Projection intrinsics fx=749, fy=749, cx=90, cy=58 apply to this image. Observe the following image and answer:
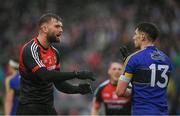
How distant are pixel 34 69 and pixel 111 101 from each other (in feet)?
9.95

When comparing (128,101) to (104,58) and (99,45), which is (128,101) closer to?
(104,58)

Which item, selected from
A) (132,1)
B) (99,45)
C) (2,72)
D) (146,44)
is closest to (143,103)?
(146,44)

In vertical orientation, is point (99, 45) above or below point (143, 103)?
above

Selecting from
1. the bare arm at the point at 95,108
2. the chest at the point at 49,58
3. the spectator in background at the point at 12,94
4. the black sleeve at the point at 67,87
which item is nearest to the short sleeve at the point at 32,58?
the chest at the point at 49,58

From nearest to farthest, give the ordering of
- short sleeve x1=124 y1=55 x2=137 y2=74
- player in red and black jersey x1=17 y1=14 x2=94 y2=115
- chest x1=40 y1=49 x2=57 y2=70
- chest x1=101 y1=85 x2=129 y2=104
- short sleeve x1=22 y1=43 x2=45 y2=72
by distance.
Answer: short sleeve x1=124 y1=55 x2=137 y2=74 → short sleeve x1=22 y1=43 x2=45 y2=72 → player in red and black jersey x1=17 y1=14 x2=94 y2=115 → chest x1=40 y1=49 x2=57 y2=70 → chest x1=101 y1=85 x2=129 y2=104

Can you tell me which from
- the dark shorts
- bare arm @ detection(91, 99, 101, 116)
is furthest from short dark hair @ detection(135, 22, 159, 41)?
bare arm @ detection(91, 99, 101, 116)

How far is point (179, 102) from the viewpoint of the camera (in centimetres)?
1798

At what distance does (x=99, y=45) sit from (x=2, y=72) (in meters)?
4.35

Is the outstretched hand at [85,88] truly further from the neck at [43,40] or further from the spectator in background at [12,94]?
the spectator in background at [12,94]

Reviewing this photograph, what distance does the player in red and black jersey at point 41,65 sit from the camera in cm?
1053

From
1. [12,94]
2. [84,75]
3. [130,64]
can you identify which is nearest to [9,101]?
[12,94]

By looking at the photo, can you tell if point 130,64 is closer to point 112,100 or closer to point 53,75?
point 53,75

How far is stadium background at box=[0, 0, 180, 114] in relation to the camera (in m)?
17.5

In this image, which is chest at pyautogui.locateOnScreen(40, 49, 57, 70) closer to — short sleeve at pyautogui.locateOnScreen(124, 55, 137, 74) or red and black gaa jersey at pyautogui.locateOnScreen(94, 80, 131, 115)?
short sleeve at pyautogui.locateOnScreen(124, 55, 137, 74)
